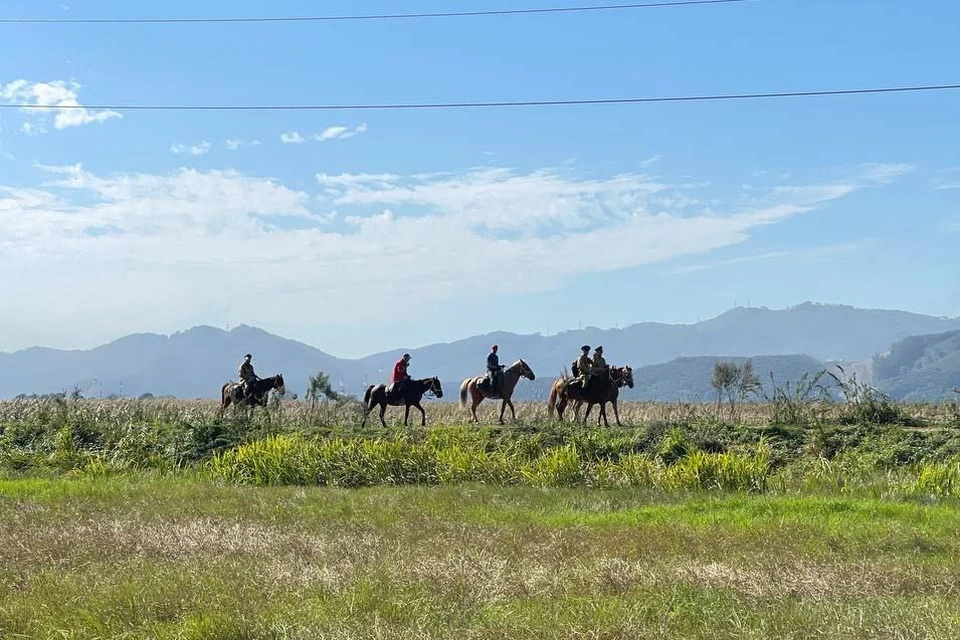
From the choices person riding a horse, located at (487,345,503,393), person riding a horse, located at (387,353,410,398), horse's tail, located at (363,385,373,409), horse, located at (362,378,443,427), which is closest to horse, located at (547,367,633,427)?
person riding a horse, located at (487,345,503,393)

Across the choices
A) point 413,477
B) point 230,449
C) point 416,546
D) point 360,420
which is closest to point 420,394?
point 360,420

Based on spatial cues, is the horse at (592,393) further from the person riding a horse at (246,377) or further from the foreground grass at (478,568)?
the foreground grass at (478,568)

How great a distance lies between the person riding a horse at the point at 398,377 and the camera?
113 feet

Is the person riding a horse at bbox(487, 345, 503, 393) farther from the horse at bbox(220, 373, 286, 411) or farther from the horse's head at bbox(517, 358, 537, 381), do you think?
the horse at bbox(220, 373, 286, 411)

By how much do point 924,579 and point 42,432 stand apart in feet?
82.9

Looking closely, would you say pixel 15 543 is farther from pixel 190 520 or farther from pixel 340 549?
pixel 340 549

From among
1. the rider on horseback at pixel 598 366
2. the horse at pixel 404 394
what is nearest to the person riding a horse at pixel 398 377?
the horse at pixel 404 394

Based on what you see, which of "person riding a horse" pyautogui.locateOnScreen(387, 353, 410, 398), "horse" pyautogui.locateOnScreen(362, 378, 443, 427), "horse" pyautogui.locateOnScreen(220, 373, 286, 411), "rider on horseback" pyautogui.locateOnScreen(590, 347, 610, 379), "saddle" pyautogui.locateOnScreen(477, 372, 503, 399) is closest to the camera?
"rider on horseback" pyautogui.locateOnScreen(590, 347, 610, 379)

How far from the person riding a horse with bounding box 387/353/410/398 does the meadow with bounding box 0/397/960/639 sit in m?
5.83

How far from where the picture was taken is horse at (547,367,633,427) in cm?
3288

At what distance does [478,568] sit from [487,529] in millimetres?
3302

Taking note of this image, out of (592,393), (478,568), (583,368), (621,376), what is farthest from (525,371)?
(478,568)

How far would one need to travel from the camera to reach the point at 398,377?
35.5 meters

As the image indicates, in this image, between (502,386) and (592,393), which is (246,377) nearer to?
(502,386)
